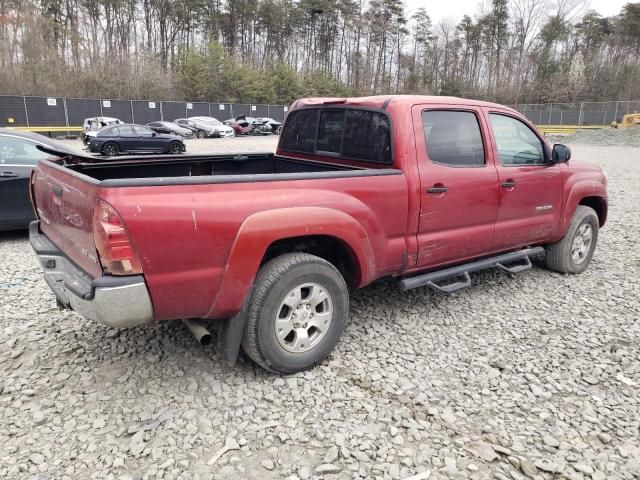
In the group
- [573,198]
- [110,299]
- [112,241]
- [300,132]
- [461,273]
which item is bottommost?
[461,273]

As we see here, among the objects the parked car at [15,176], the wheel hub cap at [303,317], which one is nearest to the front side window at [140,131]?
the parked car at [15,176]

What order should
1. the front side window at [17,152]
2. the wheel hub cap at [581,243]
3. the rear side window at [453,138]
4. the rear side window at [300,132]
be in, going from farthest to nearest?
the front side window at [17,152] → the wheel hub cap at [581,243] → the rear side window at [300,132] → the rear side window at [453,138]

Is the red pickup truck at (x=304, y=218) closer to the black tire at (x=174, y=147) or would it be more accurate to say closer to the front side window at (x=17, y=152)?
the front side window at (x=17, y=152)

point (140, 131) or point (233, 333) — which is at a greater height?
point (140, 131)

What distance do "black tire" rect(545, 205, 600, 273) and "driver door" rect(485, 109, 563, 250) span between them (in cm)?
41

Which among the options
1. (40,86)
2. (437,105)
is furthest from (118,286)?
(40,86)

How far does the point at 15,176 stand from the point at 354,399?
223 inches

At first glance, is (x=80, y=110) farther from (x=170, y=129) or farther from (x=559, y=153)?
(x=559, y=153)

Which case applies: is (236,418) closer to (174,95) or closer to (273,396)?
(273,396)

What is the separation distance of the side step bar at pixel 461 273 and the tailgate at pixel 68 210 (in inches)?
90.6

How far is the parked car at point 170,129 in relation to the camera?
3021cm

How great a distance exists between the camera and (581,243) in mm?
5617

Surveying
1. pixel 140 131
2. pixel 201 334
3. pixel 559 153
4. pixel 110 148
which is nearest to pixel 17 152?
pixel 201 334

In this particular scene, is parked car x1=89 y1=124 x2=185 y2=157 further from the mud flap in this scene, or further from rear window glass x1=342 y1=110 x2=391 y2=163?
the mud flap
